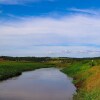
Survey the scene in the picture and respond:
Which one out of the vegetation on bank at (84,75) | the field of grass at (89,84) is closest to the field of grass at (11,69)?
the vegetation on bank at (84,75)

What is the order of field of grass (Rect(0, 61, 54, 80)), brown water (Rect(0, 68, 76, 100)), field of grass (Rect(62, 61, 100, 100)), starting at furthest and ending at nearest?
field of grass (Rect(0, 61, 54, 80)) → brown water (Rect(0, 68, 76, 100)) → field of grass (Rect(62, 61, 100, 100))

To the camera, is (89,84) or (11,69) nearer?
(89,84)

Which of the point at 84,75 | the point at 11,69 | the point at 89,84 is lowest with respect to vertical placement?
the point at 89,84

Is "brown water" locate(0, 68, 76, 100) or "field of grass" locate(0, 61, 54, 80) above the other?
"field of grass" locate(0, 61, 54, 80)

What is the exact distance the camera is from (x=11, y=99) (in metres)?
28.2

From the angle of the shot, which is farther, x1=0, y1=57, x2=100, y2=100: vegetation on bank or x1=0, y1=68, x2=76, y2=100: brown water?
x1=0, y1=68, x2=76, y2=100: brown water

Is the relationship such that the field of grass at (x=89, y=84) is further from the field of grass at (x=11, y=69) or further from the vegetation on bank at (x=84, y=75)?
the field of grass at (x=11, y=69)

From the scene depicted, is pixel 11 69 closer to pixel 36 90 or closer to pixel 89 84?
pixel 36 90

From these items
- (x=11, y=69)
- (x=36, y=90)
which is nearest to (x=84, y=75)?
(x=36, y=90)

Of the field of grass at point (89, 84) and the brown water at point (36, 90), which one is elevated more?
the field of grass at point (89, 84)

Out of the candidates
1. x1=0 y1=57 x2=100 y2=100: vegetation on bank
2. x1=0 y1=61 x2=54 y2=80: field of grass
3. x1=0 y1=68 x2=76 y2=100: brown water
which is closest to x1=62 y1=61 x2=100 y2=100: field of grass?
x1=0 y1=57 x2=100 y2=100: vegetation on bank

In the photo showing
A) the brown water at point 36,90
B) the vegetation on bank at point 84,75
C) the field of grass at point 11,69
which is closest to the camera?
the vegetation on bank at point 84,75

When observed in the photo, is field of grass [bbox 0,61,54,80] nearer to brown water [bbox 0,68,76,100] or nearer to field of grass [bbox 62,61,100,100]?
brown water [bbox 0,68,76,100]

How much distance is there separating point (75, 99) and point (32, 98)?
4718mm
